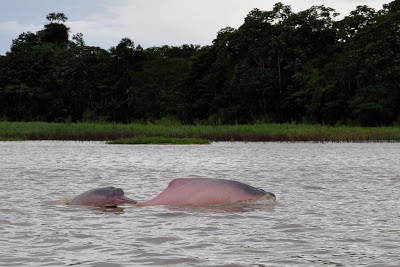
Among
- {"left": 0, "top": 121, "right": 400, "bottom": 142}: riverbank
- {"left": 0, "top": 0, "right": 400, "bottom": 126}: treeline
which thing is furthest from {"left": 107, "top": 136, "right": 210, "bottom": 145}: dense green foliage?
{"left": 0, "top": 0, "right": 400, "bottom": 126}: treeline

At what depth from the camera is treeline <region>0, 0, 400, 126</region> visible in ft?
166

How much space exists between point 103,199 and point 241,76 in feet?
175

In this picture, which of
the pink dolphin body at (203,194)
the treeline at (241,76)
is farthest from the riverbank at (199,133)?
the pink dolphin body at (203,194)

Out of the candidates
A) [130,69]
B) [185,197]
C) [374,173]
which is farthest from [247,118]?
[185,197]

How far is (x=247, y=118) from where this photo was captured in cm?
6266

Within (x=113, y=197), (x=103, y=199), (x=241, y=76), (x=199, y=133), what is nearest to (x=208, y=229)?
(x=113, y=197)

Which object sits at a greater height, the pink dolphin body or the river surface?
the pink dolphin body

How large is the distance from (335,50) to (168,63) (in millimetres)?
21540

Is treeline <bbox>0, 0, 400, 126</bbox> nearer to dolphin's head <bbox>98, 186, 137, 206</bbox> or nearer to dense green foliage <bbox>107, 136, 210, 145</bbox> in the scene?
dense green foliage <bbox>107, 136, 210, 145</bbox>

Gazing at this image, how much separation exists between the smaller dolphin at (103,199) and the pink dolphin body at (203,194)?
0.32m

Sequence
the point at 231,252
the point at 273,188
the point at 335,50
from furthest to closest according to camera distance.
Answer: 1. the point at 335,50
2. the point at 273,188
3. the point at 231,252

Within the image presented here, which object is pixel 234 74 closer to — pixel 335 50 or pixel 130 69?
pixel 335 50

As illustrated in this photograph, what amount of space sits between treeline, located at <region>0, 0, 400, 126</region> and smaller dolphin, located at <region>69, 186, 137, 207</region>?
1429 inches

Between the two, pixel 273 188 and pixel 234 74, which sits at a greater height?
pixel 234 74
